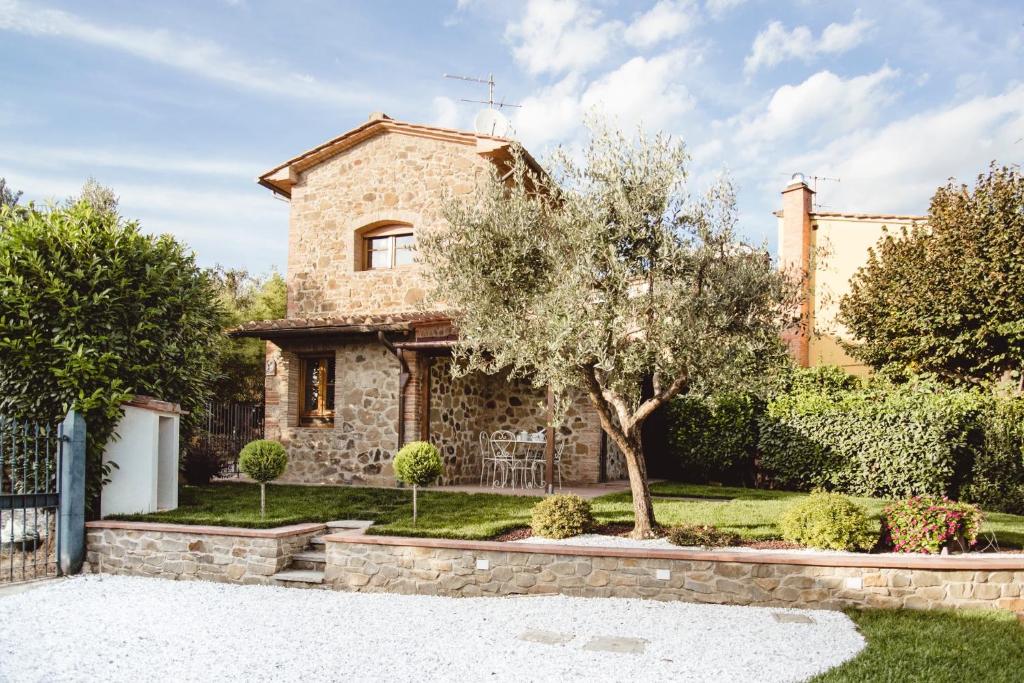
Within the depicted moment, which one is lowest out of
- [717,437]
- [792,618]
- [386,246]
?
[792,618]

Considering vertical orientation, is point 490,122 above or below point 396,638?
above

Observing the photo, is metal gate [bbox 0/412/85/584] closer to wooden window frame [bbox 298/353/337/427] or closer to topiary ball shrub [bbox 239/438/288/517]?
topiary ball shrub [bbox 239/438/288/517]

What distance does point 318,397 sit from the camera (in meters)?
14.0

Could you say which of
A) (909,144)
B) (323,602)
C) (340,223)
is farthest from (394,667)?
(909,144)

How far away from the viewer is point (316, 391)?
1417cm

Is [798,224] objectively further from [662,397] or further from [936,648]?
[936,648]

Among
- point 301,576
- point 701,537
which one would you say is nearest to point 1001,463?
point 701,537

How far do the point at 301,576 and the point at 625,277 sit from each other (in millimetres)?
4841

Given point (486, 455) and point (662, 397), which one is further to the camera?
point (486, 455)

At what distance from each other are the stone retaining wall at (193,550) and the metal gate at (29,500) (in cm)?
57

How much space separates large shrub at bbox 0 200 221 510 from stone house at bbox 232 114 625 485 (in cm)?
341

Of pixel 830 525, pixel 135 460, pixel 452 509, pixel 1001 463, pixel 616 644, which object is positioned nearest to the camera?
pixel 616 644

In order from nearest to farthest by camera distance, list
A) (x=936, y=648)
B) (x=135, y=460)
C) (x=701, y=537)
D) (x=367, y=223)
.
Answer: (x=936, y=648)
(x=701, y=537)
(x=135, y=460)
(x=367, y=223)

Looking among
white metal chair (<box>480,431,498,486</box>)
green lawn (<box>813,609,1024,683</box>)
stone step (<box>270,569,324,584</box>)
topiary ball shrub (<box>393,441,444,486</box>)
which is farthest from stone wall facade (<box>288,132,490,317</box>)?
green lawn (<box>813,609,1024,683</box>)
